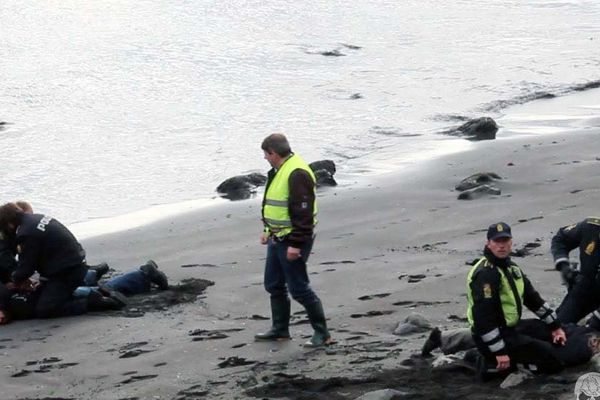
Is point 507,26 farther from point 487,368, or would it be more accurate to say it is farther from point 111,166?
point 487,368

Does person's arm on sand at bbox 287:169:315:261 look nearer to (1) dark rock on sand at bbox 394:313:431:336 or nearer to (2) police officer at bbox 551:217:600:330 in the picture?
(1) dark rock on sand at bbox 394:313:431:336

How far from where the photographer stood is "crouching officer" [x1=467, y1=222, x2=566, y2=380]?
27.6ft

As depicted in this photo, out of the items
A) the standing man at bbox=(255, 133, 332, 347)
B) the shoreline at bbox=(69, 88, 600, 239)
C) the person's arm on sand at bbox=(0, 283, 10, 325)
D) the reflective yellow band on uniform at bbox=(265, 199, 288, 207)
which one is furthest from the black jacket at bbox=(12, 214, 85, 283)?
the shoreline at bbox=(69, 88, 600, 239)

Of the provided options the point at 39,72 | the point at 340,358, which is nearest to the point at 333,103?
the point at 39,72

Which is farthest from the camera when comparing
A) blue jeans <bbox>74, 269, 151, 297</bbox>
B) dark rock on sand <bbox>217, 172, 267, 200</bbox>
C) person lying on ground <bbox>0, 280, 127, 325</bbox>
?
dark rock on sand <bbox>217, 172, 267, 200</bbox>

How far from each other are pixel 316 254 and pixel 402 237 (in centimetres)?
103

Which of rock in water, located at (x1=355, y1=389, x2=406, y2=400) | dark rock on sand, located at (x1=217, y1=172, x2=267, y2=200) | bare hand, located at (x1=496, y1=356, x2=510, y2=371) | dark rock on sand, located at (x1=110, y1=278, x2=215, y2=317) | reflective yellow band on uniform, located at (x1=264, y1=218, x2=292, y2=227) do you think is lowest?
rock in water, located at (x1=355, y1=389, x2=406, y2=400)

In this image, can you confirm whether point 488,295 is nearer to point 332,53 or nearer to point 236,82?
point 236,82

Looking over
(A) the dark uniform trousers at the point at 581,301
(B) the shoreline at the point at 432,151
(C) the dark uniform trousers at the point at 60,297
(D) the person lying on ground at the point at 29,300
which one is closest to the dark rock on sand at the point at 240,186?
(B) the shoreline at the point at 432,151

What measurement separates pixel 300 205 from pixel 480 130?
10.9 m

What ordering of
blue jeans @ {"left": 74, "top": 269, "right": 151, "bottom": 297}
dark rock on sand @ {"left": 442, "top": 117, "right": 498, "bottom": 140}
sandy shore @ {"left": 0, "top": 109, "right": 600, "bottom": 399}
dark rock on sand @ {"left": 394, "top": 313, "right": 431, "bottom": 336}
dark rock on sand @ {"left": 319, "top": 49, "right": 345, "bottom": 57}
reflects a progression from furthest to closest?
dark rock on sand @ {"left": 319, "top": 49, "right": 345, "bottom": 57} → dark rock on sand @ {"left": 442, "top": 117, "right": 498, "bottom": 140} → blue jeans @ {"left": 74, "top": 269, "right": 151, "bottom": 297} → dark rock on sand @ {"left": 394, "top": 313, "right": 431, "bottom": 336} → sandy shore @ {"left": 0, "top": 109, "right": 600, "bottom": 399}

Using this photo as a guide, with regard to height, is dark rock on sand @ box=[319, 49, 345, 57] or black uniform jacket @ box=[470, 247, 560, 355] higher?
dark rock on sand @ box=[319, 49, 345, 57]

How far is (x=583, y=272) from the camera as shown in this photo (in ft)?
30.9

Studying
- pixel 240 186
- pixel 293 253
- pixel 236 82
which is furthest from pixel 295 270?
pixel 236 82
